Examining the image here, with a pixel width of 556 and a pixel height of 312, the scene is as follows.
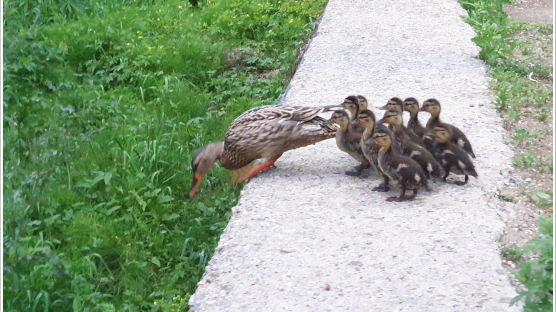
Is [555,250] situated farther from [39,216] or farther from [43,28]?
[43,28]

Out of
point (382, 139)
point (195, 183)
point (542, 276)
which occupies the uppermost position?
point (542, 276)

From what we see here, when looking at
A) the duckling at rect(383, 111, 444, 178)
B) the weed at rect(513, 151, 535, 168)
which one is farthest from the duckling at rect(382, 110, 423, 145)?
the weed at rect(513, 151, 535, 168)

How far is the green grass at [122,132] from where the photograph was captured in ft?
17.1

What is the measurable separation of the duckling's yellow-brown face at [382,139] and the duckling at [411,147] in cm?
25

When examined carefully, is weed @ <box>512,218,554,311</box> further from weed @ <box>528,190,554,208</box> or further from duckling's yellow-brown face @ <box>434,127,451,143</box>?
duckling's yellow-brown face @ <box>434,127,451,143</box>

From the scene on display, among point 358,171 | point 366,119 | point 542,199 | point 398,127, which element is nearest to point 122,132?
point 358,171

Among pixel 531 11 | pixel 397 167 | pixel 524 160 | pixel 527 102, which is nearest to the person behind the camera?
pixel 397 167

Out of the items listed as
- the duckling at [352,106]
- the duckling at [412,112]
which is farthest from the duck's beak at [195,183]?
the duckling at [412,112]

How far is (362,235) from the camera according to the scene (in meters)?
4.90

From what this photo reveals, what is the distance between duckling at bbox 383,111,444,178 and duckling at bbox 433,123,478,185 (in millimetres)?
66

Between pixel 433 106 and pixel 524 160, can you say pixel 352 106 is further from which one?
pixel 524 160

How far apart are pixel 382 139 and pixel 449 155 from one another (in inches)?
20.0

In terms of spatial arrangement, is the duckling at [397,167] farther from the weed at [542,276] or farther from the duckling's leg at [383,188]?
the weed at [542,276]

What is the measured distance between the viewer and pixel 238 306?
13.9ft
